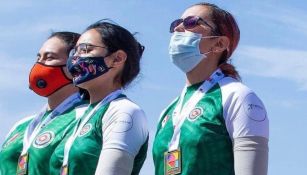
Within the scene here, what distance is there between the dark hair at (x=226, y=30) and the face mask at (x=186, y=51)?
0.18m

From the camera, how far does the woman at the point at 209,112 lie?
609 centimetres

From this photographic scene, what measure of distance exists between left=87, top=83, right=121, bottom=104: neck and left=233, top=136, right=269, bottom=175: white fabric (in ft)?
6.63

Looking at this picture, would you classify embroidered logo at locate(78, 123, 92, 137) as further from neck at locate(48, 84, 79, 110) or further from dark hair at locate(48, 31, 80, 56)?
dark hair at locate(48, 31, 80, 56)

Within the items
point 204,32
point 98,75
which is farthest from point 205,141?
point 98,75

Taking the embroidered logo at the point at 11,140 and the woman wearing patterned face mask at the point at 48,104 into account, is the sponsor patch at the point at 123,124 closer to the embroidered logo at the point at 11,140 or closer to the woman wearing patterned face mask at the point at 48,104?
the woman wearing patterned face mask at the point at 48,104

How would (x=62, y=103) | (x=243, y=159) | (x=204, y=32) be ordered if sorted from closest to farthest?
(x=243, y=159) → (x=204, y=32) → (x=62, y=103)

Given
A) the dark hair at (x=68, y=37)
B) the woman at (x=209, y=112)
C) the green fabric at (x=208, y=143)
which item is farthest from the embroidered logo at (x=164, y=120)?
the dark hair at (x=68, y=37)

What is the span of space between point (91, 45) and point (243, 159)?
239 cm

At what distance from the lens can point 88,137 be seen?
7285mm

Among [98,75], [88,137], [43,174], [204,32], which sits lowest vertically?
[43,174]

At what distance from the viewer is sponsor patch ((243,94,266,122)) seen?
6129 mm

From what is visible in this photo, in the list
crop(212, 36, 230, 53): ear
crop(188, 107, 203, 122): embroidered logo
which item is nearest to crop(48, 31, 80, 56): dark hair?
crop(212, 36, 230, 53): ear

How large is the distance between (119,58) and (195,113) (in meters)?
1.57

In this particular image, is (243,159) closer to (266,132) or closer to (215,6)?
(266,132)
